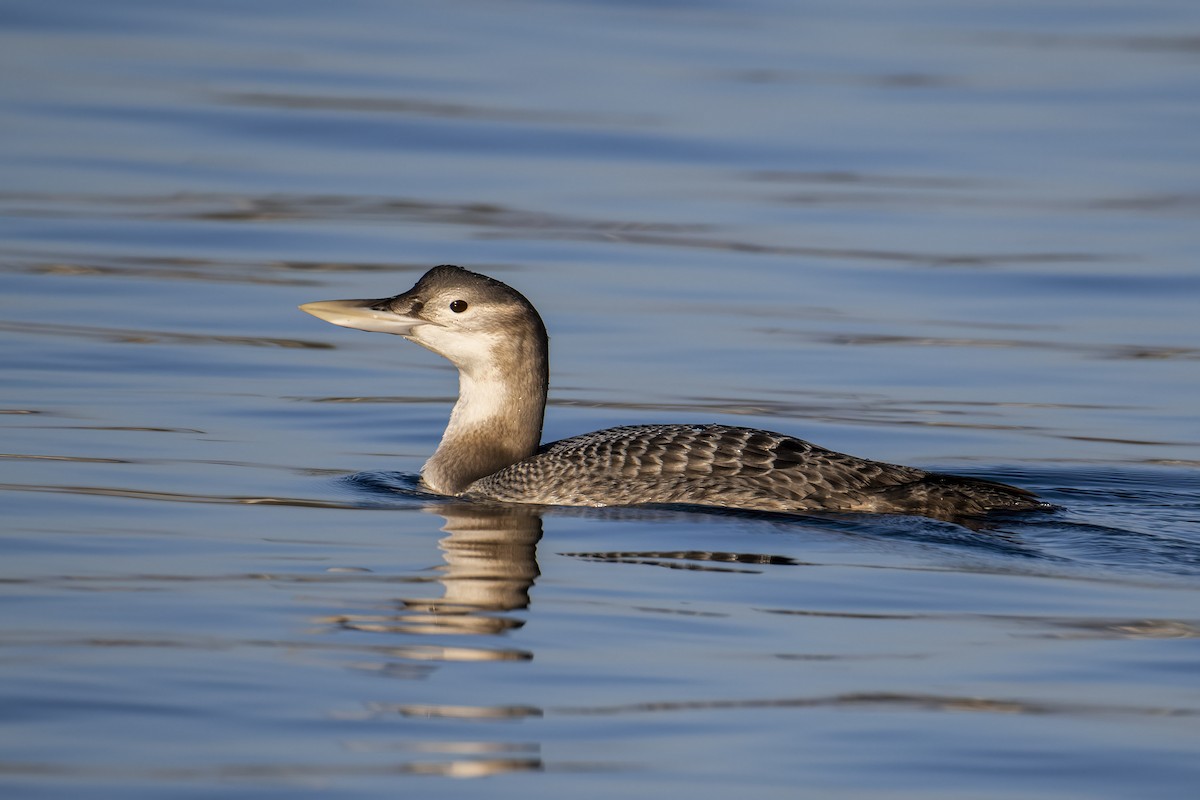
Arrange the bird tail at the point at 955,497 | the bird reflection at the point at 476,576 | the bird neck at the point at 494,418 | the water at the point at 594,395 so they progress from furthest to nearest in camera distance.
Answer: the bird neck at the point at 494,418 → the bird tail at the point at 955,497 → the bird reflection at the point at 476,576 → the water at the point at 594,395

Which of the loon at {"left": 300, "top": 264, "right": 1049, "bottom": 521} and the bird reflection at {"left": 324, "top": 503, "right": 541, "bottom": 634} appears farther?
the loon at {"left": 300, "top": 264, "right": 1049, "bottom": 521}

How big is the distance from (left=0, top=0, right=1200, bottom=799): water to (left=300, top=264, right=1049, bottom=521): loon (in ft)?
0.55

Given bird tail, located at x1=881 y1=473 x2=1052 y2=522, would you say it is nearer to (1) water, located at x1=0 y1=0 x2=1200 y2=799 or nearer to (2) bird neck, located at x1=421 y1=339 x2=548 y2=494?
(1) water, located at x1=0 y1=0 x2=1200 y2=799

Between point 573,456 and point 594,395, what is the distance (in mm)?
2530

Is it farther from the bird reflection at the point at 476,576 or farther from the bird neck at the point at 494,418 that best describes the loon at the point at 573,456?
the bird reflection at the point at 476,576

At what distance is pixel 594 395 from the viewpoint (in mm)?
11141

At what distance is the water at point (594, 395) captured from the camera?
567 centimetres

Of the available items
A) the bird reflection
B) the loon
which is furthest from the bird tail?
the bird reflection

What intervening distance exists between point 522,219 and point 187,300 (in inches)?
120

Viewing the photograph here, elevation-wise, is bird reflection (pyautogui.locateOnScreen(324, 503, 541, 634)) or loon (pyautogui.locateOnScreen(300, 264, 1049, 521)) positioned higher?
loon (pyautogui.locateOnScreen(300, 264, 1049, 521))

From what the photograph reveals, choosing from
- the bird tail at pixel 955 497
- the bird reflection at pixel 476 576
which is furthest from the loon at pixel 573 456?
the bird reflection at pixel 476 576

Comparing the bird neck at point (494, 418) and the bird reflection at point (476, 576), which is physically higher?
the bird neck at point (494, 418)

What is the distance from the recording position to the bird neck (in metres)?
8.98

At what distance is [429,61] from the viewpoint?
21.5 metres
